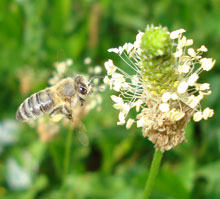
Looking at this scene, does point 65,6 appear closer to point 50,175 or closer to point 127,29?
point 127,29

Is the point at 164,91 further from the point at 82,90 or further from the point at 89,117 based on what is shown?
the point at 89,117

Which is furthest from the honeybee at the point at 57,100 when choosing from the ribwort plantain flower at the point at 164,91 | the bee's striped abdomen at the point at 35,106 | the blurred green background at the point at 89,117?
the blurred green background at the point at 89,117

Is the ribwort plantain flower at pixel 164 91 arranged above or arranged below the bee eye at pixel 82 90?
below

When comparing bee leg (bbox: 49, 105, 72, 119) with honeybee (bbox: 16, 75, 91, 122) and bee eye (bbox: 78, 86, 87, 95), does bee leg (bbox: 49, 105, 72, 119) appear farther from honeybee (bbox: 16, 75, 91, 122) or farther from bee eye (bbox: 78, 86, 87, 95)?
bee eye (bbox: 78, 86, 87, 95)

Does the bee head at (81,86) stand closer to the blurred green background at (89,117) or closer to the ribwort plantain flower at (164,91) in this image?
the ribwort plantain flower at (164,91)

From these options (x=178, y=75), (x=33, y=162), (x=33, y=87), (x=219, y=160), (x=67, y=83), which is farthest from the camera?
(x=33, y=87)

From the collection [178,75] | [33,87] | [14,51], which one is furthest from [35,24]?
[178,75]
